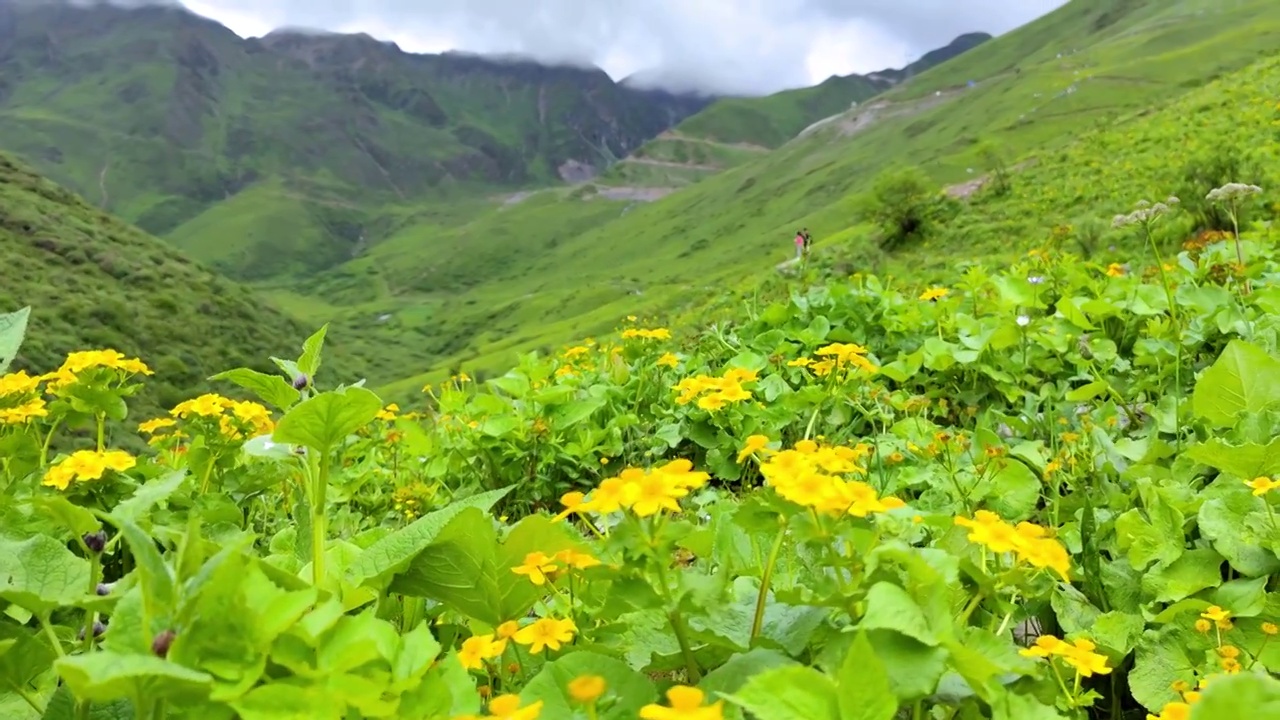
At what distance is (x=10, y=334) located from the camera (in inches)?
70.4

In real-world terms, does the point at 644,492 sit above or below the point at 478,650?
above

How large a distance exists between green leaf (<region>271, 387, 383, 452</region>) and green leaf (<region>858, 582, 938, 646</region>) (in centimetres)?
94

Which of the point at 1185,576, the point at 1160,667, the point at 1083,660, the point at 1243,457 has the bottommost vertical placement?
the point at 1160,667

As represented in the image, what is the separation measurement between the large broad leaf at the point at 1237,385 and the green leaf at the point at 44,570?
10.9 ft

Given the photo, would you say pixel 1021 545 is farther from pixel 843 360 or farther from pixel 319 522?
pixel 843 360

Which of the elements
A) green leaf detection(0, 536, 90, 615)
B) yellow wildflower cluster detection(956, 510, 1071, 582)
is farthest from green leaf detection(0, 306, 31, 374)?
yellow wildflower cluster detection(956, 510, 1071, 582)

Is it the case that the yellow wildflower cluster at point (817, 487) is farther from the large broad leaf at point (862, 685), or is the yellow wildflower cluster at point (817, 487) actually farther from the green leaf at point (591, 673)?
the green leaf at point (591, 673)

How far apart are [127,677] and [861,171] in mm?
137332

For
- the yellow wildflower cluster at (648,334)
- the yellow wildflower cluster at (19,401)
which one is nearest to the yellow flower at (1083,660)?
the yellow wildflower cluster at (648,334)

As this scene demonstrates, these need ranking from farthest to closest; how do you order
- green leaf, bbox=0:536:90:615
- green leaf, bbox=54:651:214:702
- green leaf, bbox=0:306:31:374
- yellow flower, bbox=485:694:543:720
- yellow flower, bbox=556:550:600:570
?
green leaf, bbox=0:306:31:374
yellow flower, bbox=556:550:600:570
green leaf, bbox=0:536:90:615
yellow flower, bbox=485:694:543:720
green leaf, bbox=54:651:214:702

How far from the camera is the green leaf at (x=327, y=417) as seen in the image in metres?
1.42

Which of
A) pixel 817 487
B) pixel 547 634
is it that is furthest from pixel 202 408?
pixel 817 487

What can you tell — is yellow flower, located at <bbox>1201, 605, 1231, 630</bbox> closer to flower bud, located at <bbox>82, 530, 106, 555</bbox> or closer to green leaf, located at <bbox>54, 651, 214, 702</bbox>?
green leaf, located at <bbox>54, 651, 214, 702</bbox>

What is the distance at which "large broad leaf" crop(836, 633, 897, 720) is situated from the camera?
1104 millimetres
